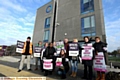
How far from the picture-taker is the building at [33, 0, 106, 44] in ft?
60.6

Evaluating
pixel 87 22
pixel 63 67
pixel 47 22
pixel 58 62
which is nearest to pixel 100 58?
pixel 63 67

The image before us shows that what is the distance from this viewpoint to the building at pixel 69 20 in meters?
18.5

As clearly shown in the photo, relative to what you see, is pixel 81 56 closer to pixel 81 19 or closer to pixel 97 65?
Answer: pixel 97 65

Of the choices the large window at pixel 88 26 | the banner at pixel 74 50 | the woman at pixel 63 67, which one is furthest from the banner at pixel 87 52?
the large window at pixel 88 26

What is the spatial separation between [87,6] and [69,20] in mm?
4461

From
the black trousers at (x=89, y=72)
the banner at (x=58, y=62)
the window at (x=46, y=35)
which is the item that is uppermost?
the window at (x=46, y=35)

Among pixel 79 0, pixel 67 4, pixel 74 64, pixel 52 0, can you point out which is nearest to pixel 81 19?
pixel 79 0

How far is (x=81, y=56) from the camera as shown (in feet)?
16.9

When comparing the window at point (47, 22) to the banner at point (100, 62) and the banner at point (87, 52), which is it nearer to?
the banner at point (87, 52)

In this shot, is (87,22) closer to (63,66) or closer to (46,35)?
(46,35)

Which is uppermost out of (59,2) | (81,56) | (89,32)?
(59,2)

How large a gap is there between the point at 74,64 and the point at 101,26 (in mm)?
13873

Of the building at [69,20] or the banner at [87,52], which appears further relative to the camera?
the building at [69,20]

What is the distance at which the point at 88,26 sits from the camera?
1936cm
